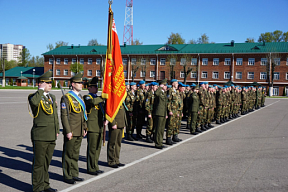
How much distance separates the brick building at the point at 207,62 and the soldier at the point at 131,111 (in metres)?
47.6

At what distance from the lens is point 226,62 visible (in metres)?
59.2

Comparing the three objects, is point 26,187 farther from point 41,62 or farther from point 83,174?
point 41,62

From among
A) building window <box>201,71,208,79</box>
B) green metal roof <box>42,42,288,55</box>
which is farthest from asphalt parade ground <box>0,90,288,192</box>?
building window <box>201,71,208,79</box>

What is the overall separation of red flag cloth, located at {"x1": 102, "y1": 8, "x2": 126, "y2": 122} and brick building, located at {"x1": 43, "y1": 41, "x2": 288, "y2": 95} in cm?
5120

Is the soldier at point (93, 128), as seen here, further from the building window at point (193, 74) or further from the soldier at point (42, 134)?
the building window at point (193, 74)

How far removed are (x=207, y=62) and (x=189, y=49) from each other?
16.9ft

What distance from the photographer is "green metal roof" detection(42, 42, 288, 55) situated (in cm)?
5772

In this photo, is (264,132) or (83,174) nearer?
(83,174)

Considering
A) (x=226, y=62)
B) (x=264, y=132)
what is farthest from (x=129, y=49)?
(x=264, y=132)

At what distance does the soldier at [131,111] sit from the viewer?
384 inches

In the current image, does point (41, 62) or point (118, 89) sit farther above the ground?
point (41, 62)

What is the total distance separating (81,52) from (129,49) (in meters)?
12.3

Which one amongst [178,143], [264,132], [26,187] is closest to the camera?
[26,187]

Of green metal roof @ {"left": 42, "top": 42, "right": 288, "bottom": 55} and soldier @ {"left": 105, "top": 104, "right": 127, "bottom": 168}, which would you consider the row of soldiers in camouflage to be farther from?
green metal roof @ {"left": 42, "top": 42, "right": 288, "bottom": 55}
